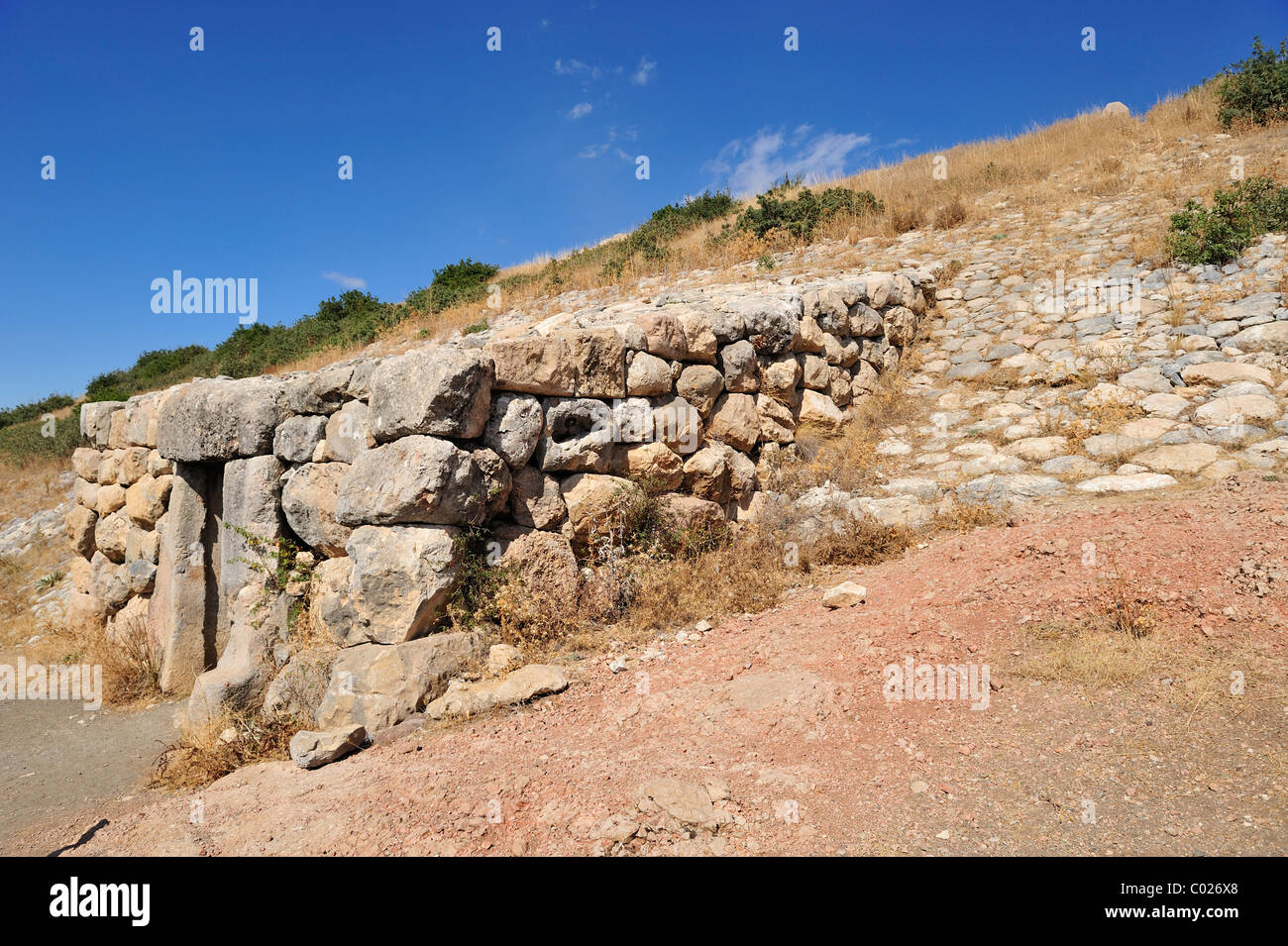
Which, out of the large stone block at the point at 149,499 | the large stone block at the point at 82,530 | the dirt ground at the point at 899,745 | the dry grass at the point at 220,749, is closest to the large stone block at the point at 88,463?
the large stone block at the point at 82,530

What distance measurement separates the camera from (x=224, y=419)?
557cm

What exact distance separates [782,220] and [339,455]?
10.0m

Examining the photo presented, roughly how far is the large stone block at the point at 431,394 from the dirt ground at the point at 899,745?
5.96 ft

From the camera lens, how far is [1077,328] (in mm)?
7770

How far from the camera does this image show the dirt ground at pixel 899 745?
2562 mm

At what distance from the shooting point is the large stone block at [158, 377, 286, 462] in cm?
547

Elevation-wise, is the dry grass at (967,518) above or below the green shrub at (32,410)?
below

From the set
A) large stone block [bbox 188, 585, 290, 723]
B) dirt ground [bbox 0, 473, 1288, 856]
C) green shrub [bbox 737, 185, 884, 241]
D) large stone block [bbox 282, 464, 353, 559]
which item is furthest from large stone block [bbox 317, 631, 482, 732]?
green shrub [bbox 737, 185, 884, 241]

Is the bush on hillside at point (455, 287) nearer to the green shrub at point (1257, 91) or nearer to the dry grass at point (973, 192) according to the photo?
the dry grass at point (973, 192)

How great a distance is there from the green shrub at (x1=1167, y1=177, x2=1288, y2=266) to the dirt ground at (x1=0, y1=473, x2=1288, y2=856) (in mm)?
5343

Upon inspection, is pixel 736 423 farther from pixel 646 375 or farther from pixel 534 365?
pixel 534 365

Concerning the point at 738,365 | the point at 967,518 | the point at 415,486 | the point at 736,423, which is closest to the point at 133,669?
the point at 415,486

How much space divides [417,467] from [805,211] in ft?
34.3
